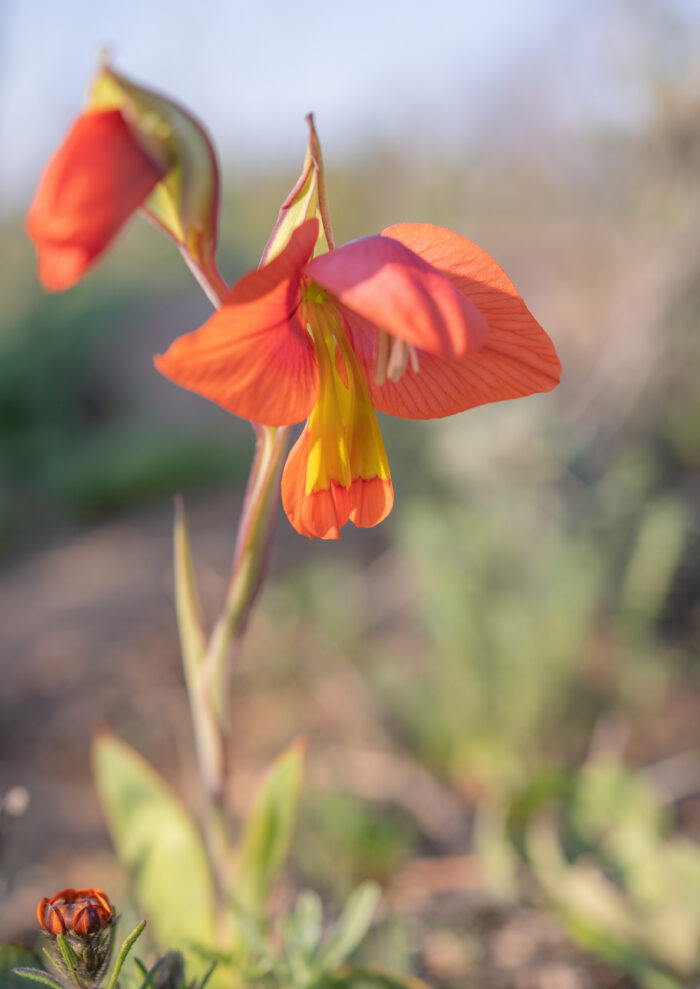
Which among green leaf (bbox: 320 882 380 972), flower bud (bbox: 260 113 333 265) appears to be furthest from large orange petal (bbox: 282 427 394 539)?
green leaf (bbox: 320 882 380 972)

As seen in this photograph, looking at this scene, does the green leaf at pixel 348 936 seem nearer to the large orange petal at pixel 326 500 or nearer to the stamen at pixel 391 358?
the large orange petal at pixel 326 500

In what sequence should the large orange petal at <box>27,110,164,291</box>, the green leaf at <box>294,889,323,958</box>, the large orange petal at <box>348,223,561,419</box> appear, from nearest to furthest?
the large orange petal at <box>27,110,164,291</box> < the large orange petal at <box>348,223,561,419</box> < the green leaf at <box>294,889,323,958</box>

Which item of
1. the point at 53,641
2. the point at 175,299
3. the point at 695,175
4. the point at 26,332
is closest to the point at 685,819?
the point at 53,641

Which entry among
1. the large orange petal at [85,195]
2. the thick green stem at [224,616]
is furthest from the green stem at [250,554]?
the large orange petal at [85,195]

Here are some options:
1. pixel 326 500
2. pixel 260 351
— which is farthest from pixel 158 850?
pixel 260 351

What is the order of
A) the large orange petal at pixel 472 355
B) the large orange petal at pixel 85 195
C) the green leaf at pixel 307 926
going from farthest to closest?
the green leaf at pixel 307 926
the large orange petal at pixel 472 355
the large orange petal at pixel 85 195

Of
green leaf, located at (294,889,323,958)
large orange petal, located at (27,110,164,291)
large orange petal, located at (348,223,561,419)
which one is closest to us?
large orange petal, located at (27,110,164,291)

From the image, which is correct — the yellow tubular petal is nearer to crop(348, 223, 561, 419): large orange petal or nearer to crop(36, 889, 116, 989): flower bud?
crop(348, 223, 561, 419): large orange petal
